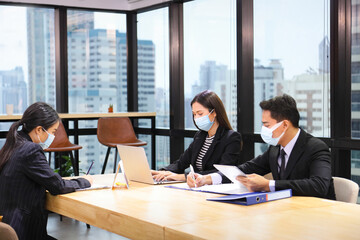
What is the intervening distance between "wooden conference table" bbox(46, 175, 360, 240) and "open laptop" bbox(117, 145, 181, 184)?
33 cm

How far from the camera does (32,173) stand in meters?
2.73

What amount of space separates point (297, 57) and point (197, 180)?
8.58 ft

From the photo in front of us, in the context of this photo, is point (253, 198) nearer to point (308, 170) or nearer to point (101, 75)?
point (308, 170)

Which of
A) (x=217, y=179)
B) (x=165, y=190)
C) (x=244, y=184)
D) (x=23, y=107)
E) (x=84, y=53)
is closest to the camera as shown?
(x=244, y=184)

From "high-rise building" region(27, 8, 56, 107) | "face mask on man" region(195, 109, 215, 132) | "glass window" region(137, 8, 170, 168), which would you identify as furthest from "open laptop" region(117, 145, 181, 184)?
"high-rise building" region(27, 8, 56, 107)

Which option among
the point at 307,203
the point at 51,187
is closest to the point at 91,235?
the point at 51,187

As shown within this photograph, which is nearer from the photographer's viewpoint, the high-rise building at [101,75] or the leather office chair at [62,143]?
the leather office chair at [62,143]

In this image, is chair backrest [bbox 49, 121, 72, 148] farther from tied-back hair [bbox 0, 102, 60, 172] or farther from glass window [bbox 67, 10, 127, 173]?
tied-back hair [bbox 0, 102, 60, 172]

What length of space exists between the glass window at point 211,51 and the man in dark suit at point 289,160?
2.88 meters

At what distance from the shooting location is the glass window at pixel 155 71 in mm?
6949

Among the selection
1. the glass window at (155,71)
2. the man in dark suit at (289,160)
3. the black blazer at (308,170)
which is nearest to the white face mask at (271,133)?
the man in dark suit at (289,160)

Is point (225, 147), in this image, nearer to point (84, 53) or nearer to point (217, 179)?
point (217, 179)

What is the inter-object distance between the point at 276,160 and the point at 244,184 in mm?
399

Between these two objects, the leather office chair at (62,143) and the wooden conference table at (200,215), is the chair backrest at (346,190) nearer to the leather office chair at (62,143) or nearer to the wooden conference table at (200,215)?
the wooden conference table at (200,215)
